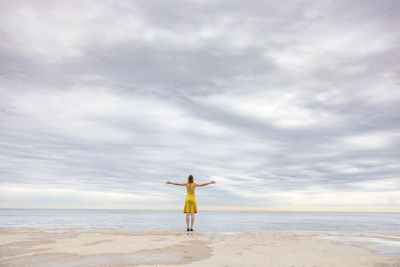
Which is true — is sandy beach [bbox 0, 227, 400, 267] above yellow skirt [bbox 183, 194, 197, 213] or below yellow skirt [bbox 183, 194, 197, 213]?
below

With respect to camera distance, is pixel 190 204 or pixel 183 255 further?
pixel 190 204

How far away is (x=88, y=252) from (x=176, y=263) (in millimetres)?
3059

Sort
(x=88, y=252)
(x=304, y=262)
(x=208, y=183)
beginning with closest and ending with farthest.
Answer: (x=304, y=262)
(x=88, y=252)
(x=208, y=183)

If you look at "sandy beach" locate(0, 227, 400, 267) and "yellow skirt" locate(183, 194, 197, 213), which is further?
"yellow skirt" locate(183, 194, 197, 213)

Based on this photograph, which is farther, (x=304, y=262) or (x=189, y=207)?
(x=189, y=207)

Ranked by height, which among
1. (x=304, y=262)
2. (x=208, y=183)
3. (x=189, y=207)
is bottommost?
(x=304, y=262)

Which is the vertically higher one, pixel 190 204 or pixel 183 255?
pixel 190 204

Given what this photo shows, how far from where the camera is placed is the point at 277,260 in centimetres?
716

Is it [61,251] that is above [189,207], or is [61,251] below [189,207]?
below

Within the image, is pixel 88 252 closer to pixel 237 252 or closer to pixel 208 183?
pixel 237 252

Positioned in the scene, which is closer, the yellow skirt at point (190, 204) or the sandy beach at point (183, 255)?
the sandy beach at point (183, 255)

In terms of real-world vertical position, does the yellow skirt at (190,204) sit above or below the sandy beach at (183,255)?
above

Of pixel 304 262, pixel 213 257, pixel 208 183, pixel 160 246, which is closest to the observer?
pixel 304 262

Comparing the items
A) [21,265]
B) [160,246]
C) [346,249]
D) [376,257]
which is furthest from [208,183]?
[21,265]
